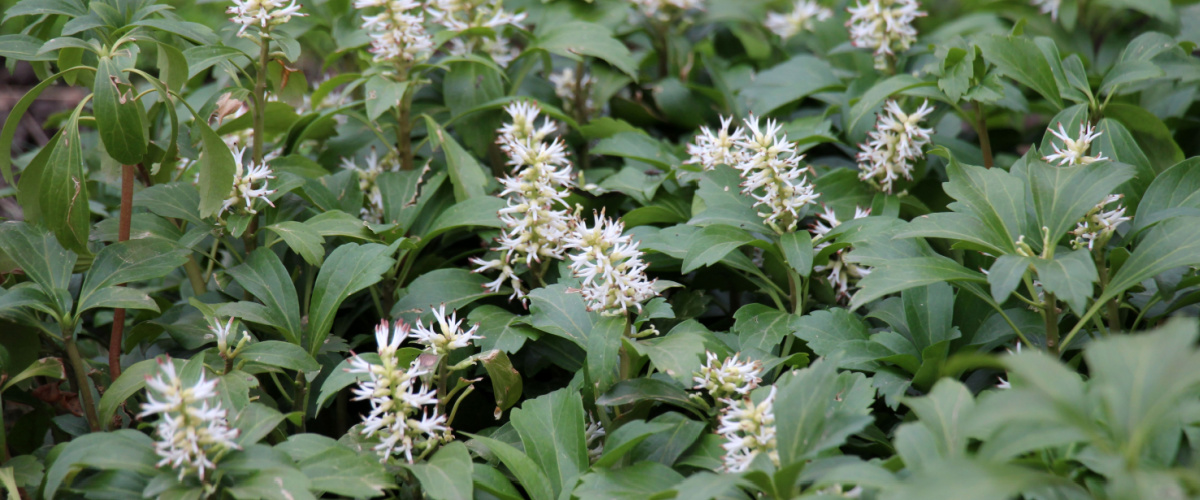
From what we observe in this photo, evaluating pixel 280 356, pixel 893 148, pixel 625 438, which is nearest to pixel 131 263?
pixel 280 356

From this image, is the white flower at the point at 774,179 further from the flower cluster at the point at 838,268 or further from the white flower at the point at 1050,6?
the white flower at the point at 1050,6

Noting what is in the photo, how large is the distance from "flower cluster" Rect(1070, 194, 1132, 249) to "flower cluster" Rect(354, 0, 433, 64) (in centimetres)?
144

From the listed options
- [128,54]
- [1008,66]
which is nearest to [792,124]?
[1008,66]

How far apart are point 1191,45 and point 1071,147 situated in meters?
0.84

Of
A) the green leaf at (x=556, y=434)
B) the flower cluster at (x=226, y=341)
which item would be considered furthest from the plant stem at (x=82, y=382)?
the green leaf at (x=556, y=434)

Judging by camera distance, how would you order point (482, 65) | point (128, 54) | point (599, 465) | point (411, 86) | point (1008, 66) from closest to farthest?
point (599, 465) < point (128, 54) < point (1008, 66) < point (411, 86) < point (482, 65)

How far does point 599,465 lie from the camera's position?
4.44 feet

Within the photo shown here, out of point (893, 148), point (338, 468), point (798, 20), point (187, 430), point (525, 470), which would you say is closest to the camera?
point (187, 430)

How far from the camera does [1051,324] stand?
1.39 m

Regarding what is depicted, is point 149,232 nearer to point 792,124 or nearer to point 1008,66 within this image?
point 792,124

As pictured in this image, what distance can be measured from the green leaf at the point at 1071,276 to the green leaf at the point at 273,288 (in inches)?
50.9

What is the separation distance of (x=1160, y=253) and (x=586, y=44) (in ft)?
4.47

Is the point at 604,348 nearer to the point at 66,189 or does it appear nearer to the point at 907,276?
the point at 907,276

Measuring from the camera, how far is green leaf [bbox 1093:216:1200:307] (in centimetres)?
127
